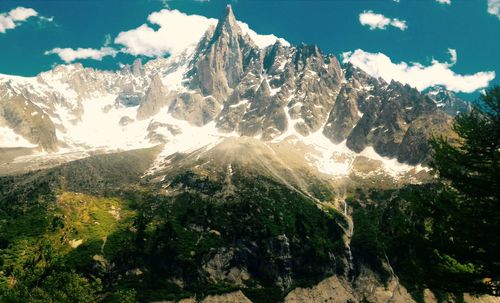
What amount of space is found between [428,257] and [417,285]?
1.91 metres

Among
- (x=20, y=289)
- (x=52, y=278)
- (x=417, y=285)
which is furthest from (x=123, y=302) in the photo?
(x=417, y=285)

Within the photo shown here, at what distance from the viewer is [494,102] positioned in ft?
85.2

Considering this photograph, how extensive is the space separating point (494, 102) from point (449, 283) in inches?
443

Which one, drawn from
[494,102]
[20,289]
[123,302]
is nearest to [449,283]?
[494,102]

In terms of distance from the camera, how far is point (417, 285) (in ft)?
81.6

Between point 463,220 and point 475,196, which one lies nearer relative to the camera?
point 463,220

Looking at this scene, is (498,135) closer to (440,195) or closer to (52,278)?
(440,195)

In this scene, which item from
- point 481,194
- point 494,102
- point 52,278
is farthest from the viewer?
point 52,278

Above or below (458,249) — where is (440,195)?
above

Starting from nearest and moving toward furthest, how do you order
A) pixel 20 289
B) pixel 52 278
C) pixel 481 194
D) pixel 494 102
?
pixel 481 194
pixel 494 102
pixel 52 278
pixel 20 289

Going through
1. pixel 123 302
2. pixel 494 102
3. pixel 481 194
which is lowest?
pixel 123 302

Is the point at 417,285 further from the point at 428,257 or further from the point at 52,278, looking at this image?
the point at 52,278

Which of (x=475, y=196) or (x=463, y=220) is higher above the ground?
(x=475, y=196)

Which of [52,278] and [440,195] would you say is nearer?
[440,195]
